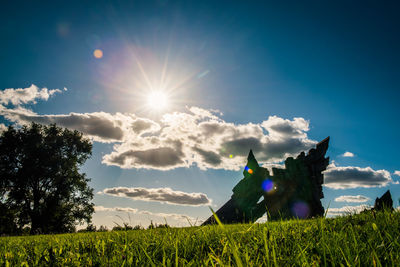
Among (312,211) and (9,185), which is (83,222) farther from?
(312,211)

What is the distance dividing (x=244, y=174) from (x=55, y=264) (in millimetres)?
21613

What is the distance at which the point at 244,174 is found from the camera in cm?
2288

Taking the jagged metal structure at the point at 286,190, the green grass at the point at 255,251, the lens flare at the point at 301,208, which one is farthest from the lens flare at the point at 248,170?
the green grass at the point at 255,251

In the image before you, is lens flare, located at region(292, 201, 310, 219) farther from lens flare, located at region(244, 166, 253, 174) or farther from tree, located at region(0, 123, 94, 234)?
tree, located at region(0, 123, 94, 234)

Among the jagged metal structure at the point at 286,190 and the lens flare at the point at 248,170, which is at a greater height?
the lens flare at the point at 248,170

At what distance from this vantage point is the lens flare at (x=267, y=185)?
68.5 ft

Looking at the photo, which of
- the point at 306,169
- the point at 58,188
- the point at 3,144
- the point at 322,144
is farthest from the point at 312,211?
the point at 3,144

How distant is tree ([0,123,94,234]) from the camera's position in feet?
88.3

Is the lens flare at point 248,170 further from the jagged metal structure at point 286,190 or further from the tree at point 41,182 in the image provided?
the tree at point 41,182

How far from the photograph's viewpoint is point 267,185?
21.1 m

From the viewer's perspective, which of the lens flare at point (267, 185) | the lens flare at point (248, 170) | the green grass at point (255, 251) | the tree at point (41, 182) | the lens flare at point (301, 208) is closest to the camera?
the green grass at point (255, 251)

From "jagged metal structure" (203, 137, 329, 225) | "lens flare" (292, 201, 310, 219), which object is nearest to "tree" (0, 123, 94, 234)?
"jagged metal structure" (203, 137, 329, 225)

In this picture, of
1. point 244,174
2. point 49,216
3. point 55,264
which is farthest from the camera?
point 49,216

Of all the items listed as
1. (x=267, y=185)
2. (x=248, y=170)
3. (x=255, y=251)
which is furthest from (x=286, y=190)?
(x=255, y=251)
